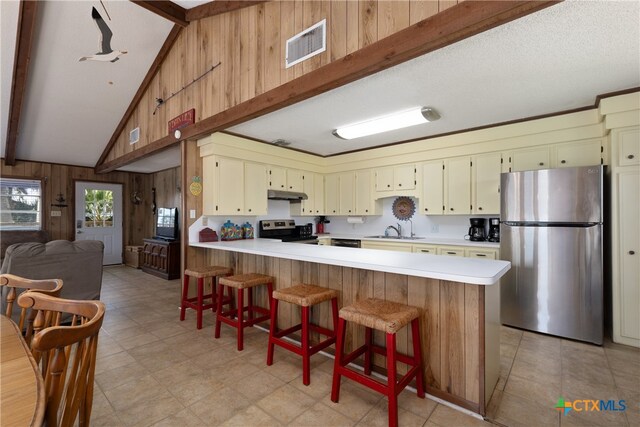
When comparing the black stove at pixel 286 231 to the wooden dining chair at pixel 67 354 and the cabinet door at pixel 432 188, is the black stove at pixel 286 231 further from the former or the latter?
the wooden dining chair at pixel 67 354

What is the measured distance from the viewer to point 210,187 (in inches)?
153

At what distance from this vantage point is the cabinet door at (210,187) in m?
3.87

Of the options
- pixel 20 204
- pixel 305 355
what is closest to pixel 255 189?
pixel 305 355

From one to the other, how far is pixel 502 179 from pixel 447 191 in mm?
900

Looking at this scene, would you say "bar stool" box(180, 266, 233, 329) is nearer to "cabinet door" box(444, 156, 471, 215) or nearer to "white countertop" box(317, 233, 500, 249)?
"white countertop" box(317, 233, 500, 249)

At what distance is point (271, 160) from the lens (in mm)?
4609

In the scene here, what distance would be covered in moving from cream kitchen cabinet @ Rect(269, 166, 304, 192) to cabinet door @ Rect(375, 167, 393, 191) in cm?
133

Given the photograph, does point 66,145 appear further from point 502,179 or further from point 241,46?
point 502,179

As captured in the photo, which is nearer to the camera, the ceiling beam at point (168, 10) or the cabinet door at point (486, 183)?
the ceiling beam at point (168, 10)

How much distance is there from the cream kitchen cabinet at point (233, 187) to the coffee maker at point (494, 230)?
3219mm

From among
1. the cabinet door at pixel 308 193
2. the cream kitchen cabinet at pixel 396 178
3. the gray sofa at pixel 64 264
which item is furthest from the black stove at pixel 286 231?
the gray sofa at pixel 64 264

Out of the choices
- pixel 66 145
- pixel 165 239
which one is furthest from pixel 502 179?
pixel 66 145

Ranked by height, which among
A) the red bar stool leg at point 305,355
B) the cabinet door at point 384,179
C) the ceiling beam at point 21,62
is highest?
the ceiling beam at point 21,62

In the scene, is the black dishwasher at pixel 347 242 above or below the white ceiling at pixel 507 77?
below
